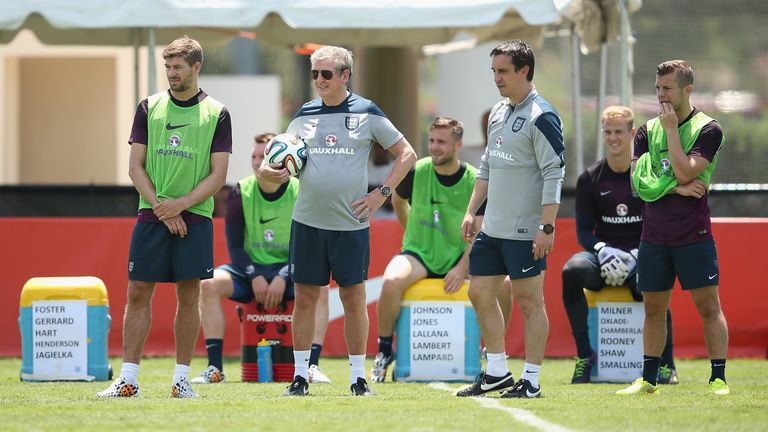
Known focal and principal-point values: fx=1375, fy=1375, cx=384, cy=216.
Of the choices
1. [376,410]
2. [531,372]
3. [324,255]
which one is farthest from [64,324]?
Answer: [531,372]

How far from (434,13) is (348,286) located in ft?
14.4

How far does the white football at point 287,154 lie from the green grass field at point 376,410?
1289mm

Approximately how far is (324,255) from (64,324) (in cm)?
250

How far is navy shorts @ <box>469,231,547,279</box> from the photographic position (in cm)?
775

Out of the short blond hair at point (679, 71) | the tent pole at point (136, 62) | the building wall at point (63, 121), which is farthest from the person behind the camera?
the building wall at point (63, 121)

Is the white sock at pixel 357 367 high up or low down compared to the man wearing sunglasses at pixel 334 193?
down

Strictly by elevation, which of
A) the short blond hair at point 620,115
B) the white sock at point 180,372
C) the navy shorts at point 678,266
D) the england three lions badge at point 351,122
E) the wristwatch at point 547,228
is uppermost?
the short blond hair at point 620,115

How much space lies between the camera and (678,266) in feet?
26.3

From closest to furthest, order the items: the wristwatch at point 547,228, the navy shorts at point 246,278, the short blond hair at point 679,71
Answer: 1. the wristwatch at point 547,228
2. the short blond hair at point 679,71
3. the navy shorts at point 246,278

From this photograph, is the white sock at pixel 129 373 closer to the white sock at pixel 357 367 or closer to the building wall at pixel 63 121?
the white sock at pixel 357 367

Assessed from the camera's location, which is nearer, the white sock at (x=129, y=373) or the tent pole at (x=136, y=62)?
the white sock at (x=129, y=373)

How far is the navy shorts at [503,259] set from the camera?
305 inches

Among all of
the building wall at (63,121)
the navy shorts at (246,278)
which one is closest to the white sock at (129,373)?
the navy shorts at (246,278)

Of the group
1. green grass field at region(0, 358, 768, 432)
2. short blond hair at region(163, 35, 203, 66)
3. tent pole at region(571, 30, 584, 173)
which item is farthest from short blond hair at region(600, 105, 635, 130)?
tent pole at region(571, 30, 584, 173)
